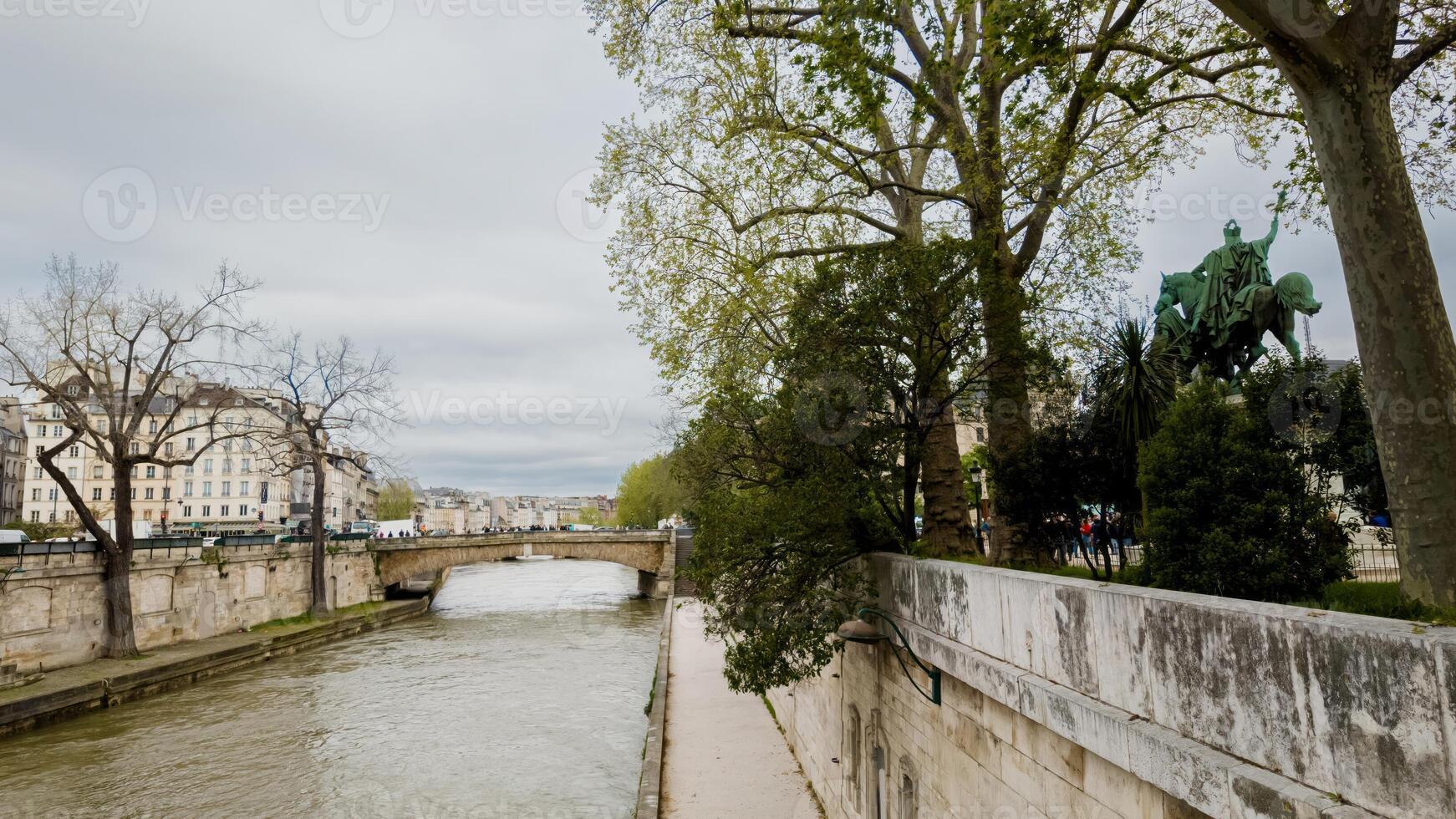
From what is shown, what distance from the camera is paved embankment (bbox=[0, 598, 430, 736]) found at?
61.9ft

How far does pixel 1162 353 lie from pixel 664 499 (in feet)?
194

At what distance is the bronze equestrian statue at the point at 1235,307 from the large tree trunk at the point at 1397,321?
658 cm

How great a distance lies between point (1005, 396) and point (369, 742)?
1589 centimetres

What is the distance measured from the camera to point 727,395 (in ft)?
41.9

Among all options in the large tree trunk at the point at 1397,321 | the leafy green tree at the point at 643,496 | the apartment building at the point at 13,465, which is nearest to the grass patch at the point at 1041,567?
the large tree trunk at the point at 1397,321

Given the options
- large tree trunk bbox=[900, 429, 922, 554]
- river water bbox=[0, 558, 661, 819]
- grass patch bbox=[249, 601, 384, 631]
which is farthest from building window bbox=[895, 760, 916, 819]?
grass patch bbox=[249, 601, 384, 631]

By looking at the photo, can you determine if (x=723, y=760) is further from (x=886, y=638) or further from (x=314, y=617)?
(x=314, y=617)

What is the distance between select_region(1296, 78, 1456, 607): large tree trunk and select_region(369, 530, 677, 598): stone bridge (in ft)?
131

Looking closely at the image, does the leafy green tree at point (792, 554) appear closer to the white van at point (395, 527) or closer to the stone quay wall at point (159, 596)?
the stone quay wall at point (159, 596)

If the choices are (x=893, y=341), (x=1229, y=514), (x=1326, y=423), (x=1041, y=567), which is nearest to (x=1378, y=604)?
(x=1229, y=514)

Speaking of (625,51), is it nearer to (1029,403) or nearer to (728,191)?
(728,191)

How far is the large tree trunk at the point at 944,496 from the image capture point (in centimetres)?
1074

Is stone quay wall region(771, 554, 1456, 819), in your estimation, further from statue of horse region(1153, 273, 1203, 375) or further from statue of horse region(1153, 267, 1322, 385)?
statue of horse region(1153, 273, 1203, 375)

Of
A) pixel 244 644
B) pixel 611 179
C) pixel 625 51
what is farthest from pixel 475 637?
pixel 625 51
